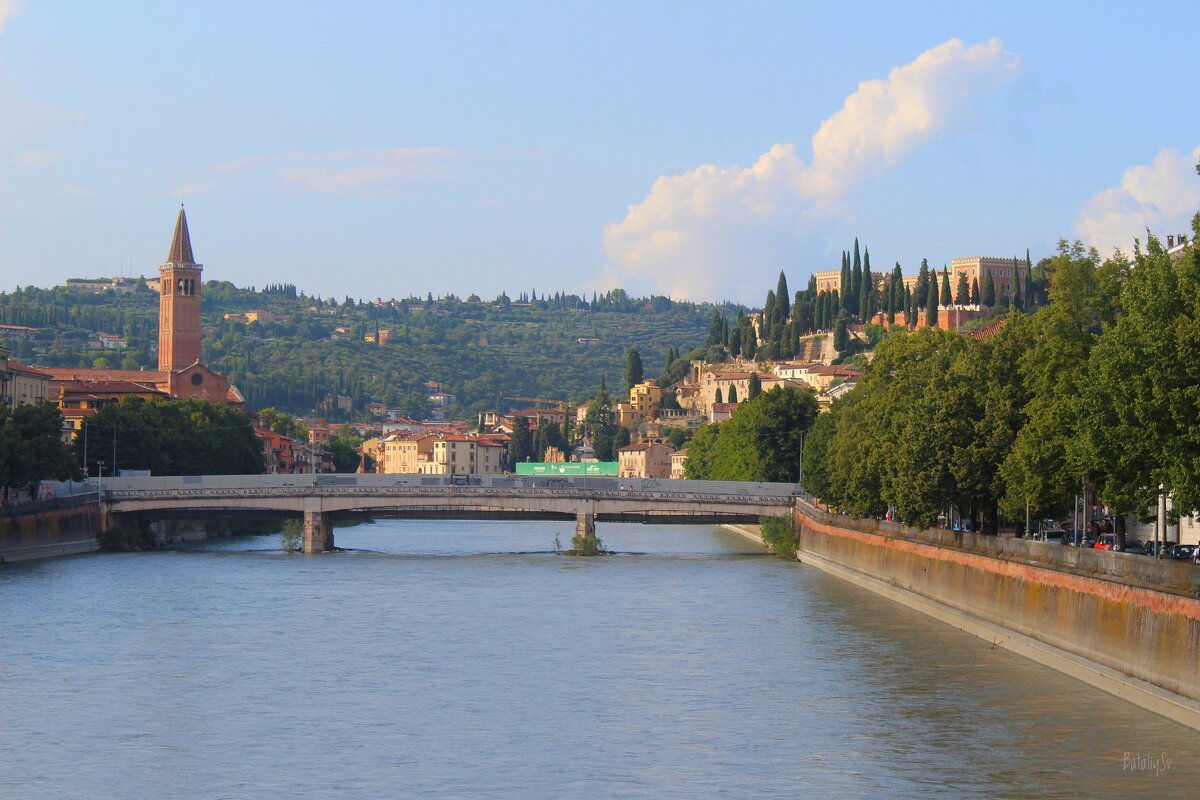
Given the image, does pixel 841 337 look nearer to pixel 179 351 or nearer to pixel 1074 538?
pixel 179 351

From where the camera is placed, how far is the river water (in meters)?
26.5

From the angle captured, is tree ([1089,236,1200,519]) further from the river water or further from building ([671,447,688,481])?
building ([671,447,688,481])

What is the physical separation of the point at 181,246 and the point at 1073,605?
15660cm

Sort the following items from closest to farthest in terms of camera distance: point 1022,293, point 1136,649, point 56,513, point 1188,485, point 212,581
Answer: point 1188,485, point 1136,649, point 212,581, point 56,513, point 1022,293

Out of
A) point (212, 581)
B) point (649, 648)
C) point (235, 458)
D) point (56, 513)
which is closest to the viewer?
point (649, 648)

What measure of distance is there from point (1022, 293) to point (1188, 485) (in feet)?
529

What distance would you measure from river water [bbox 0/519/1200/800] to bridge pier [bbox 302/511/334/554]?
71.6 feet

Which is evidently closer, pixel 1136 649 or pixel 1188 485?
pixel 1188 485

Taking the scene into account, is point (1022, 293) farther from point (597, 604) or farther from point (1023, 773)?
point (1023, 773)

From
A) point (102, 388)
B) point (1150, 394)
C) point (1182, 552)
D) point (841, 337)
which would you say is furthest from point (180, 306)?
point (1150, 394)

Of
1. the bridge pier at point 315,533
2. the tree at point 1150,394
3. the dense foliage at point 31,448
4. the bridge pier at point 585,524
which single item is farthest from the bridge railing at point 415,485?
the tree at point 1150,394

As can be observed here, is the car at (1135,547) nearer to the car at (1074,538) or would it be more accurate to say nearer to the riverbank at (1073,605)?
the car at (1074,538)

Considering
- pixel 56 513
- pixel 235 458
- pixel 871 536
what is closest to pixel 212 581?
pixel 56 513

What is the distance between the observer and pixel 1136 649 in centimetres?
3172
